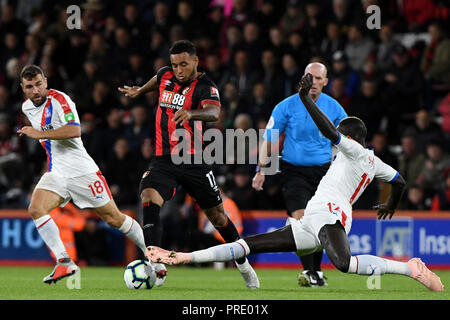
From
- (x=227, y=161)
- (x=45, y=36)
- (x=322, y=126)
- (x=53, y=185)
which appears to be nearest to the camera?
(x=322, y=126)

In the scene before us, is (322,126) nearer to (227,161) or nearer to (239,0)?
(227,161)

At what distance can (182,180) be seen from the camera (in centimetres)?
845

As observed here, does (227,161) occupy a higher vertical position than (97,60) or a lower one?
lower

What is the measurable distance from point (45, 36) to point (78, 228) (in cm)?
591

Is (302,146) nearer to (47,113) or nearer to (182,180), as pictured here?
(182,180)

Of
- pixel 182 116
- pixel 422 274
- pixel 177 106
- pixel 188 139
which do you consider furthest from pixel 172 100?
pixel 422 274

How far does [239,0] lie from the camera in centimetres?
1641

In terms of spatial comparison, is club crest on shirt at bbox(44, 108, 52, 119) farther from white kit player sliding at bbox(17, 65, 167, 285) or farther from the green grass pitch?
the green grass pitch

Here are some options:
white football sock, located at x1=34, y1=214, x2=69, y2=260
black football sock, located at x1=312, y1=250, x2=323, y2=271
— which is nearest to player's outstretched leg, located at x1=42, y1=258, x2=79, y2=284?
white football sock, located at x1=34, y1=214, x2=69, y2=260

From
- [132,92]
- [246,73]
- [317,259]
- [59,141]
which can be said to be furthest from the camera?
[246,73]

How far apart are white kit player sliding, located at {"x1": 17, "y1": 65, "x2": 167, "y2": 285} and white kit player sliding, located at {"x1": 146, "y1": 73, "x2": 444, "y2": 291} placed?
107cm

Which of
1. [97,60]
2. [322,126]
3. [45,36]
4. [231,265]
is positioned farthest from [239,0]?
[322,126]

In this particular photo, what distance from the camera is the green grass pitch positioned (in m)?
7.41

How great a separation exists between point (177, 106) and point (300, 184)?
5.42 ft
